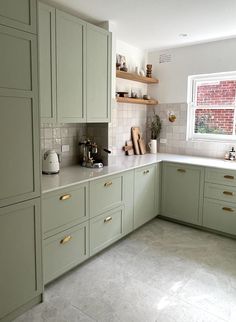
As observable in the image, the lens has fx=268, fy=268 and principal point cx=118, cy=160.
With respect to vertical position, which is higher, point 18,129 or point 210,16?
point 210,16

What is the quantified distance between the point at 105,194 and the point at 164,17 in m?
1.97

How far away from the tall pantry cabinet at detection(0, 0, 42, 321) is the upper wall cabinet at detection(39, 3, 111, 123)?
0.56 metres

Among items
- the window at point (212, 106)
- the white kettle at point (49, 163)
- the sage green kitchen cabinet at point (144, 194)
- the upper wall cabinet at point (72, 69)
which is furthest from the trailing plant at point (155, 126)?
the white kettle at point (49, 163)

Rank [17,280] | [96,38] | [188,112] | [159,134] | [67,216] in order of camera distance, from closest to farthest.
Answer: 1. [17,280]
2. [67,216]
3. [96,38]
4. [188,112]
5. [159,134]

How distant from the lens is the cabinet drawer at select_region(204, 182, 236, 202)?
10.5 feet

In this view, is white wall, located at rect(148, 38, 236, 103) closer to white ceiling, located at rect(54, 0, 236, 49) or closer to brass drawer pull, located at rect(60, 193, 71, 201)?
white ceiling, located at rect(54, 0, 236, 49)

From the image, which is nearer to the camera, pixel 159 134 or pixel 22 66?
pixel 22 66

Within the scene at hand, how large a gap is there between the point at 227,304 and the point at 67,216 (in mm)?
1486

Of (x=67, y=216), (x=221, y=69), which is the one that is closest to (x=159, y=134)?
(x=221, y=69)

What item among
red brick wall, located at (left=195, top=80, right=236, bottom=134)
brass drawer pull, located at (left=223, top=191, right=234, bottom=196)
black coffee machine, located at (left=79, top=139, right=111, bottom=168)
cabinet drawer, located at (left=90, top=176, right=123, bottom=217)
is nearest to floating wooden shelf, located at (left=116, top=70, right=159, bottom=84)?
red brick wall, located at (left=195, top=80, right=236, bottom=134)

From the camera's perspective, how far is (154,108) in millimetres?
4414

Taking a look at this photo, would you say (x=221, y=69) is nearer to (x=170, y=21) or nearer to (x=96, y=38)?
(x=170, y=21)

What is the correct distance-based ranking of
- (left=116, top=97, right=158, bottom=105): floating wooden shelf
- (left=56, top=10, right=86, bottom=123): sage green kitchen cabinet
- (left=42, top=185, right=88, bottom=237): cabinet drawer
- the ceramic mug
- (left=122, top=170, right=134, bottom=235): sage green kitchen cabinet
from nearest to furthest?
(left=42, top=185, right=88, bottom=237): cabinet drawer → (left=56, top=10, right=86, bottom=123): sage green kitchen cabinet → (left=122, top=170, right=134, bottom=235): sage green kitchen cabinet → (left=116, top=97, right=158, bottom=105): floating wooden shelf → the ceramic mug

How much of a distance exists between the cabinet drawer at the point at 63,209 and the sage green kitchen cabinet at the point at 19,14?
1.22 meters
